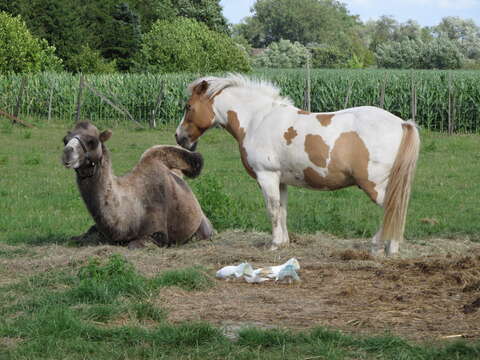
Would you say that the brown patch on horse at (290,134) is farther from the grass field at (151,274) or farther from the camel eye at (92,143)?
the camel eye at (92,143)

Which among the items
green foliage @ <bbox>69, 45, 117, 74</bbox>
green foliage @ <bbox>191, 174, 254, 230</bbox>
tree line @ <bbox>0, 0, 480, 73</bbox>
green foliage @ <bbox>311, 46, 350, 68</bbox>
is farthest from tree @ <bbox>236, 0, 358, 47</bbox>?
green foliage @ <bbox>191, 174, 254, 230</bbox>

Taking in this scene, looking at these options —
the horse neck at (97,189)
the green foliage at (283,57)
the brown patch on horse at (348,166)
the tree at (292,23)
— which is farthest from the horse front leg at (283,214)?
the tree at (292,23)

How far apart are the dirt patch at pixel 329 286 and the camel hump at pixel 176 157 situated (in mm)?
987

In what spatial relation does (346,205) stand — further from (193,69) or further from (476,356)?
(193,69)

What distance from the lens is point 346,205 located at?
12633 mm

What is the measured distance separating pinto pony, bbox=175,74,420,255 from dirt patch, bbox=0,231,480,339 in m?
0.62

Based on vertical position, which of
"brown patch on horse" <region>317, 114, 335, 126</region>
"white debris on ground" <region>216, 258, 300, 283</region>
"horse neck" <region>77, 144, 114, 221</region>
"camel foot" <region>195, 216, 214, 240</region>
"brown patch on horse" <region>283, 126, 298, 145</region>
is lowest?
"camel foot" <region>195, 216, 214, 240</region>

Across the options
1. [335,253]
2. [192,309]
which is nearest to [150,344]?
[192,309]

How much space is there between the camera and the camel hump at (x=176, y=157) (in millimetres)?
9602

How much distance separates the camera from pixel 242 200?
1262 centimetres

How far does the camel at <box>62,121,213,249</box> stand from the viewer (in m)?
8.41

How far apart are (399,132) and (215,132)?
17009 mm

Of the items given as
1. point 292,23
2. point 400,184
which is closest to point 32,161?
point 400,184

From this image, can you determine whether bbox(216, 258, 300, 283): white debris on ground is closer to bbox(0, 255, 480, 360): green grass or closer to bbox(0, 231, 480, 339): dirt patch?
bbox(0, 231, 480, 339): dirt patch
